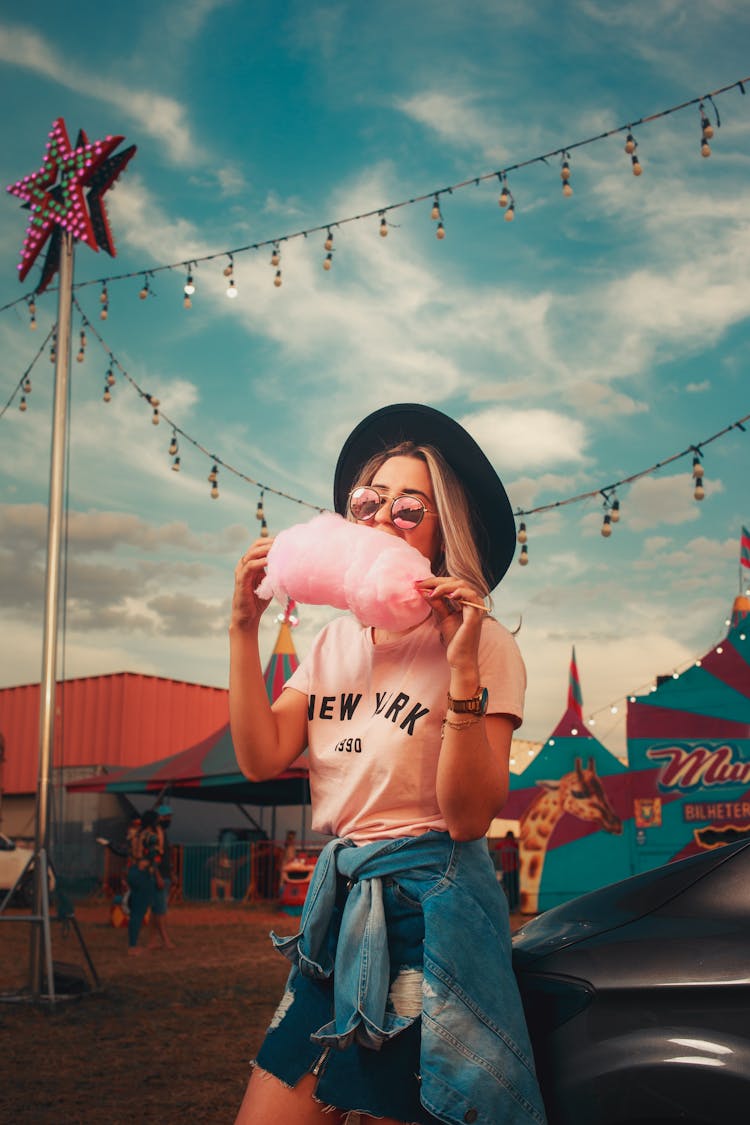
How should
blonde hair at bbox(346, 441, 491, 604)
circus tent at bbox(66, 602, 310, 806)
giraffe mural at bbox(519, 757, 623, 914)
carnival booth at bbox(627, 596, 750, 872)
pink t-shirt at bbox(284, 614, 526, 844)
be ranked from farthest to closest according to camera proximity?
circus tent at bbox(66, 602, 310, 806), giraffe mural at bbox(519, 757, 623, 914), carnival booth at bbox(627, 596, 750, 872), blonde hair at bbox(346, 441, 491, 604), pink t-shirt at bbox(284, 614, 526, 844)

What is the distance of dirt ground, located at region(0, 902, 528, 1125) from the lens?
5059mm

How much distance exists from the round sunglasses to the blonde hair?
51 mm

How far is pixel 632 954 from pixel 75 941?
41.9 feet

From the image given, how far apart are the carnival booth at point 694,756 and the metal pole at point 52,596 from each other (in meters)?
7.87

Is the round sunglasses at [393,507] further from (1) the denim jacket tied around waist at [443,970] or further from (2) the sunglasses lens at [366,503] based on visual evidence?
(1) the denim jacket tied around waist at [443,970]

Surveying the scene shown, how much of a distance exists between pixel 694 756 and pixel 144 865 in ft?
22.4

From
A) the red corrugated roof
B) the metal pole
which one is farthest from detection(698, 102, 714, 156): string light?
the red corrugated roof

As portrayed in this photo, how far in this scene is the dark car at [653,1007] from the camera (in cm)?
170

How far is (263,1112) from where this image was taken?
175cm

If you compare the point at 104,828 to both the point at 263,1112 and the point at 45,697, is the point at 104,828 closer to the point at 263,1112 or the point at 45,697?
the point at 45,697

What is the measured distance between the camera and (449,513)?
86.3 inches

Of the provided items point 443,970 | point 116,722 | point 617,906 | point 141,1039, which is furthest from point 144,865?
point 116,722

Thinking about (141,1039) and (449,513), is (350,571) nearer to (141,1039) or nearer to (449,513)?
(449,513)

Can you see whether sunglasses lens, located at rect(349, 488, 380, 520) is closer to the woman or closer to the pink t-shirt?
the woman
